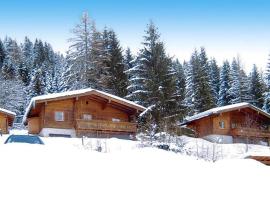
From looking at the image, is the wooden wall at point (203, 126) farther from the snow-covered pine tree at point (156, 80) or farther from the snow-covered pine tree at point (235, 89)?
the snow-covered pine tree at point (235, 89)

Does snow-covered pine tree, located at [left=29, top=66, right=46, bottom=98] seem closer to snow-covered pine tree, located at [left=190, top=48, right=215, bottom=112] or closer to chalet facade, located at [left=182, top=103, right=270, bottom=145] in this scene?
snow-covered pine tree, located at [left=190, top=48, right=215, bottom=112]

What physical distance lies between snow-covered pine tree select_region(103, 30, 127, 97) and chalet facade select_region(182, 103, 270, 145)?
867 cm

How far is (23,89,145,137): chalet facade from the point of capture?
38062mm

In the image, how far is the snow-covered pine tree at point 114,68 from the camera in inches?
2019

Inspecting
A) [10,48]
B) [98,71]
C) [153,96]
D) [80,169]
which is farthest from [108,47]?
[10,48]

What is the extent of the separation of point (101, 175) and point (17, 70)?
3014 inches

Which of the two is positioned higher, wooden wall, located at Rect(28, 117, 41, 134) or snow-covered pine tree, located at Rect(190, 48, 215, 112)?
snow-covered pine tree, located at Rect(190, 48, 215, 112)

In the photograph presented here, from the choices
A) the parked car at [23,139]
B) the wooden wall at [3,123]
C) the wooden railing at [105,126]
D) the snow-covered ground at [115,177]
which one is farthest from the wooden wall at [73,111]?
the snow-covered ground at [115,177]

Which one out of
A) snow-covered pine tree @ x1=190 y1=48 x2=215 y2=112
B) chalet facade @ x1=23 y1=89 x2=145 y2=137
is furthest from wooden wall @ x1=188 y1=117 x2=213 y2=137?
chalet facade @ x1=23 y1=89 x2=145 y2=137

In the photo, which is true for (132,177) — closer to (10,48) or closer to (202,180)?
(202,180)

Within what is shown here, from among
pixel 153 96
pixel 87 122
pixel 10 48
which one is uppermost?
pixel 10 48

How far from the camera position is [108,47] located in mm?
55656

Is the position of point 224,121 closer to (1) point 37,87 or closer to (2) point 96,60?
(2) point 96,60

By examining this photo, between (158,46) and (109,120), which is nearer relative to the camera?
(109,120)
